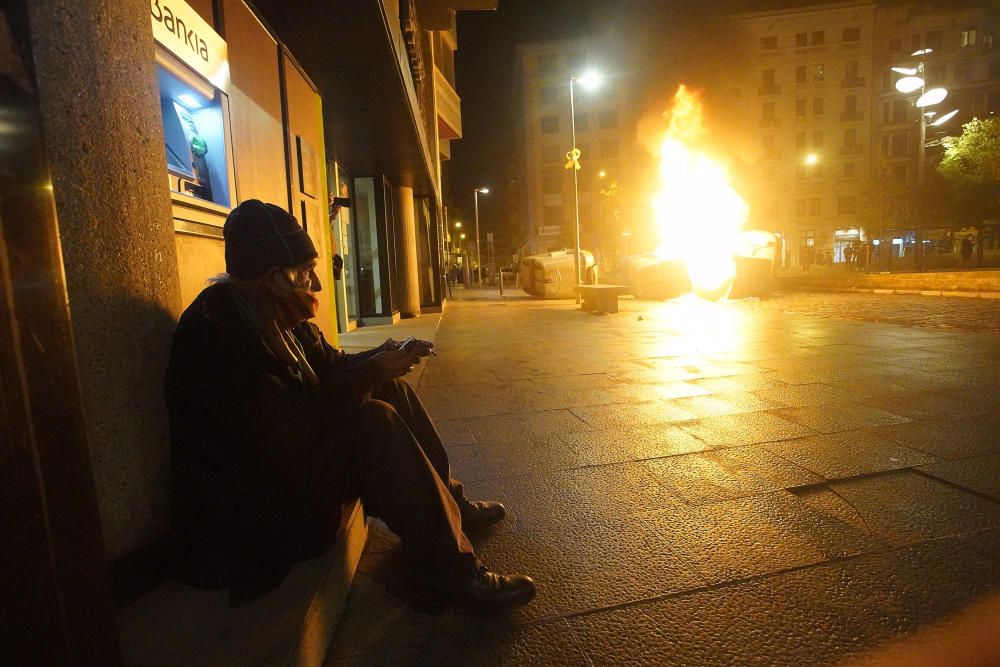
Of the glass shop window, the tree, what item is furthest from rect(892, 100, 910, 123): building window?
the glass shop window

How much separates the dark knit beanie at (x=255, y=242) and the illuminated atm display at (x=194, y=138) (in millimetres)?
1132

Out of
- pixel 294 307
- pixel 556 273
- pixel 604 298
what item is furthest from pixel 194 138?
pixel 556 273

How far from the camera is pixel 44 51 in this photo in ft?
5.21

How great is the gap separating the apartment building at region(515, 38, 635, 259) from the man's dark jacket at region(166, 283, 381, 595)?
53428mm

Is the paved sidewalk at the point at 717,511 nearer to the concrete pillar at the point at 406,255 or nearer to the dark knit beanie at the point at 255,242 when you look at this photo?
the dark knit beanie at the point at 255,242

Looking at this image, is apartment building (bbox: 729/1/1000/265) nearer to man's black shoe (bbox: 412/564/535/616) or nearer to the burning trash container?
the burning trash container

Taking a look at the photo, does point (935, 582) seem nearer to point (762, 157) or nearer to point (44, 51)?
point (44, 51)

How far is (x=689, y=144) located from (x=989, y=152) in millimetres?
14193

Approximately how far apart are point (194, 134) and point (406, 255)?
11.7 meters

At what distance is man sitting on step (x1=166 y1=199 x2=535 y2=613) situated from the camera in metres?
1.86

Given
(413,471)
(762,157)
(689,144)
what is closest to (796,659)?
(413,471)

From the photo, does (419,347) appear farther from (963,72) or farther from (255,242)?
(963,72)

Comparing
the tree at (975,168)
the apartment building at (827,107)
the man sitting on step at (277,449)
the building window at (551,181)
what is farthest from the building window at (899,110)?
the man sitting on step at (277,449)

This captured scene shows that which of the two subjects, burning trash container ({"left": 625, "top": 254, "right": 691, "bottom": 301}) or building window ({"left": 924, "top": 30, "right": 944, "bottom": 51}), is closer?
burning trash container ({"left": 625, "top": 254, "right": 691, "bottom": 301})
